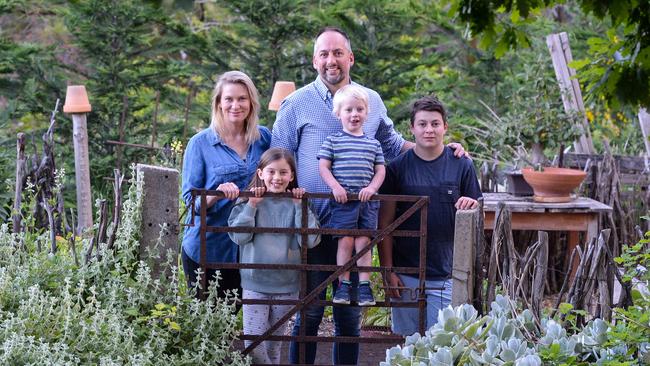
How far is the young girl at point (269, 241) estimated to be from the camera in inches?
170

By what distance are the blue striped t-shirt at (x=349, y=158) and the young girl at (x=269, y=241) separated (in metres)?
0.19

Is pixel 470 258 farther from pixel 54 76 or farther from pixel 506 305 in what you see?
pixel 54 76

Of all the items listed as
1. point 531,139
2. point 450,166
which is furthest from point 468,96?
point 450,166

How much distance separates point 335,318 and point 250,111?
3.48ft

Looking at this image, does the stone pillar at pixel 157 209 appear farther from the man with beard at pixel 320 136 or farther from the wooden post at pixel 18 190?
the wooden post at pixel 18 190

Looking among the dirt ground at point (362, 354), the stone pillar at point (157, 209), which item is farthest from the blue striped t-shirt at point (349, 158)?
the dirt ground at point (362, 354)

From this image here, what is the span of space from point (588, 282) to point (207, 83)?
6.98 m

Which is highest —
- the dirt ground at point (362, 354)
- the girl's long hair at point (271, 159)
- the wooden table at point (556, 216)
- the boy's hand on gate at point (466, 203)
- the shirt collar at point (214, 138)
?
the shirt collar at point (214, 138)

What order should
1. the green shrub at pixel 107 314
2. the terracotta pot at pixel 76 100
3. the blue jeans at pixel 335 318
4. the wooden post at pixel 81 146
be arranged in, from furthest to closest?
the terracotta pot at pixel 76 100
the wooden post at pixel 81 146
the blue jeans at pixel 335 318
the green shrub at pixel 107 314

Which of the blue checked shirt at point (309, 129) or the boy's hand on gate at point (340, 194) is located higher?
the blue checked shirt at point (309, 129)

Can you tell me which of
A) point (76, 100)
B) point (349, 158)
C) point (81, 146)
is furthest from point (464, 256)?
point (81, 146)

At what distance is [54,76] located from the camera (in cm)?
1012

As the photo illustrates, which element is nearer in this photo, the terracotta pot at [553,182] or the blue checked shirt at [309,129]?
the blue checked shirt at [309,129]

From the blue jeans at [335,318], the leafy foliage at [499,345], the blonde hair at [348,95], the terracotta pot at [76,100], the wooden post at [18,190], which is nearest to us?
the leafy foliage at [499,345]
